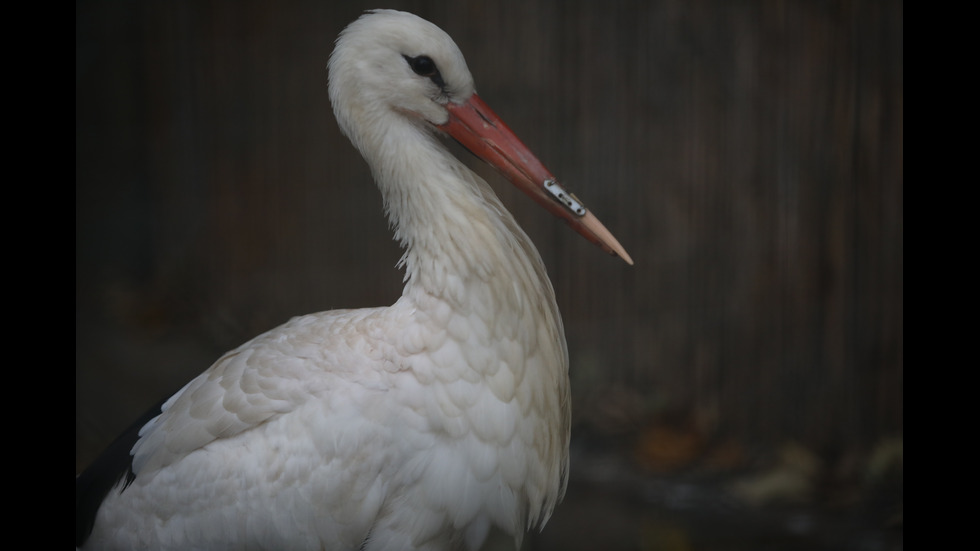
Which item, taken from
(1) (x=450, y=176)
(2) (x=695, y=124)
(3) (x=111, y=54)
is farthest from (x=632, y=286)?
(3) (x=111, y=54)

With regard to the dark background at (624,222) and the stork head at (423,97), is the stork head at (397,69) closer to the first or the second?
the stork head at (423,97)

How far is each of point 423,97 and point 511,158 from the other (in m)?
0.14

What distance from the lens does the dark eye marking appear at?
3.49 ft

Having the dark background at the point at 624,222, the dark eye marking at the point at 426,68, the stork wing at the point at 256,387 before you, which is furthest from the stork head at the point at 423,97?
the dark background at the point at 624,222

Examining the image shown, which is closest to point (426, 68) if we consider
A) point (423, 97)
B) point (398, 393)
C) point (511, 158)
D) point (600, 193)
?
point (423, 97)

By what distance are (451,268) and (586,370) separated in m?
0.77

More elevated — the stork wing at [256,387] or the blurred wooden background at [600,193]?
the blurred wooden background at [600,193]

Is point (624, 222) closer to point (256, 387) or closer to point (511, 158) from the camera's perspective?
point (511, 158)

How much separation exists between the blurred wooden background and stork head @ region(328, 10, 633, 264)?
378 millimetres

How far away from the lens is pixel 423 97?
3.55 ft

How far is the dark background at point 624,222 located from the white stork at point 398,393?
0.40 meters

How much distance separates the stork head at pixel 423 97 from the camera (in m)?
1.06

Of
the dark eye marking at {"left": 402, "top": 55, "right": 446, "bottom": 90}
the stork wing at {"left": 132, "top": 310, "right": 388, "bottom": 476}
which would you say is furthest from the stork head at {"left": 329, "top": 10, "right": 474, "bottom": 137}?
the stork wing at {"left": 132, "top": 310, "right": 388, "bottom": 476}

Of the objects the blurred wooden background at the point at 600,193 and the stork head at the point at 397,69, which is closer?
the stork head at the point at 397,69
